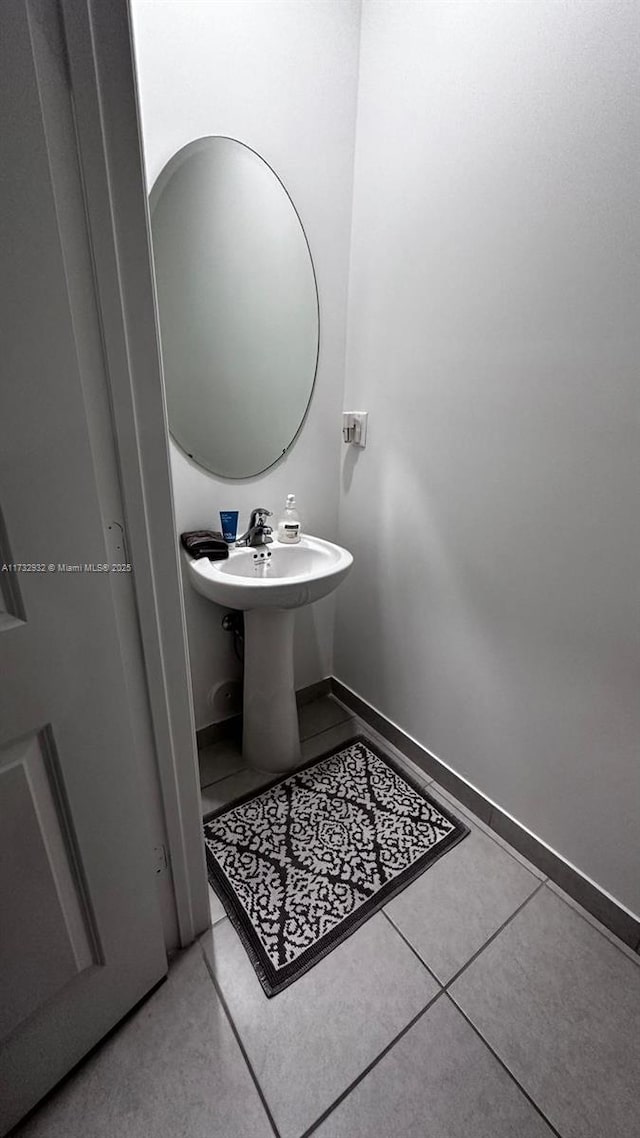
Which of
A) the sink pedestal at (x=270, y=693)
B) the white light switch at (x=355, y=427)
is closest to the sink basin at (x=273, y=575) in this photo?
the sink pedestal at (x=270, y=693)

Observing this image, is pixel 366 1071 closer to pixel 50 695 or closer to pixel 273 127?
pixel 50 695

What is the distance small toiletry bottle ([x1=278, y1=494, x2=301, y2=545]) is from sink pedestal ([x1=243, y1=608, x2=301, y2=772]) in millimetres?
249

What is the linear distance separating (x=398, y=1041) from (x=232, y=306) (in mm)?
1834

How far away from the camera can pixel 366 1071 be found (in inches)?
33.6

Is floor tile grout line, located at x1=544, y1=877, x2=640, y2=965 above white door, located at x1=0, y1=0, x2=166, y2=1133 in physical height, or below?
below

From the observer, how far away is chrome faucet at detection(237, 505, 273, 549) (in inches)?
55.1

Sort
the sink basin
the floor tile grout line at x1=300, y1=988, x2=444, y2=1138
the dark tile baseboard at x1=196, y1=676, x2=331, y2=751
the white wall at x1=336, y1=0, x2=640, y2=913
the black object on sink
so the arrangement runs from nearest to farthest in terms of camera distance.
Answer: the floor tile grout line at x1=300, y1=988, x2=444, y2=1138 < the white wall at x1=336, y1=0, x2=640, y2=913 < the sink basin < the black object on sink < the dark tile baseboard at x1=196, y1=676, x2=331, y2=751

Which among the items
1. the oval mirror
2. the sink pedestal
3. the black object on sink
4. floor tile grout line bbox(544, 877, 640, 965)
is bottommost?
floor tile grout line bbox(544, 877, 640, 965)

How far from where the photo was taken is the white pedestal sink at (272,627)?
1.26 metres

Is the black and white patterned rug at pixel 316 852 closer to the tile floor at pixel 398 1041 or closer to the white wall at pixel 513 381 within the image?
the tile floor at pixel 398 1041

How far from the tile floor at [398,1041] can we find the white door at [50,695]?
0.39ft

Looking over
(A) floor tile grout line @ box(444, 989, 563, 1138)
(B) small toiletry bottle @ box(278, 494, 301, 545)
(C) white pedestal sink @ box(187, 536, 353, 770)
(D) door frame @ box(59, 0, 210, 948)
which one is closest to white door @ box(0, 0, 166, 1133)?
(D) door frame @ box(59, 0, 210, 948)

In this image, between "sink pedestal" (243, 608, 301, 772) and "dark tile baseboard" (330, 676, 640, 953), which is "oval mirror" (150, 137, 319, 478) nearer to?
"sink pedestal" (243, 608, 301, 772)

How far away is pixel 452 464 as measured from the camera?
1259 mm
